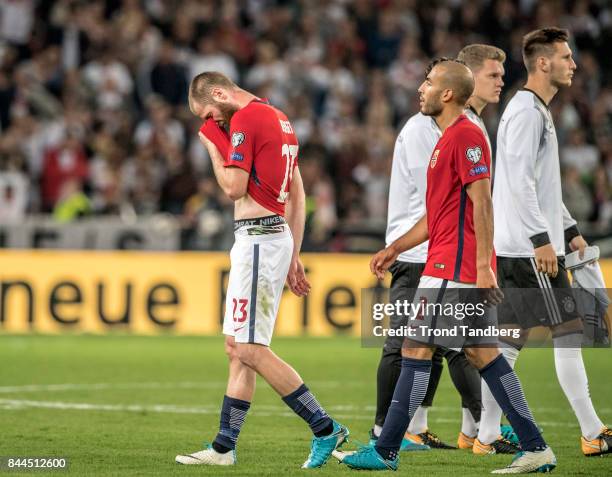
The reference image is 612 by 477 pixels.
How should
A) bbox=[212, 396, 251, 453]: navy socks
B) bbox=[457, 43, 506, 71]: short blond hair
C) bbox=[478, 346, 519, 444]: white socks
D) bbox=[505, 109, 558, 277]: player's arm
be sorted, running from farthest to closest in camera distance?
bbox=[457, 43, 506, 71]: short blond hair, bbox=[478, 346, 519, 444]: white socks, bbox=[505, 109, 558, 277]: player's arm, bbox=[212, 396, 251, 453]: navy socks

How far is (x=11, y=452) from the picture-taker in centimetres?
798

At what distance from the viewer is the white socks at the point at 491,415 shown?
8203 millimetres

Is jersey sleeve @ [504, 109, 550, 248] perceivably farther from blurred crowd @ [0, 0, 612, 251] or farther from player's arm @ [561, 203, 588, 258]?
blurred crowd @ [0, 0, 612, 251]

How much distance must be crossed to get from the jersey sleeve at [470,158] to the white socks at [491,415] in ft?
5.06

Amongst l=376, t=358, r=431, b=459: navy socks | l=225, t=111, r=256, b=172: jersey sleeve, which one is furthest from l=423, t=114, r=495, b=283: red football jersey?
l=225, t=111, r=256, b=172: jersey sleeve

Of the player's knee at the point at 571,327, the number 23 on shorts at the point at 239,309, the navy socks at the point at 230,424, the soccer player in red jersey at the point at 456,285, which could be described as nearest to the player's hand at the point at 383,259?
the soccer player in red jersey at the point at 456,285

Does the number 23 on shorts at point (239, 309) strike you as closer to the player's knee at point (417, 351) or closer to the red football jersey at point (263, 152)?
the red football jersey at point (263, 152)

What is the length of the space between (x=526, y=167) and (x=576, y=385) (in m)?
1.36

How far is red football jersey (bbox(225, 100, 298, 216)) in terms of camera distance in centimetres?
751

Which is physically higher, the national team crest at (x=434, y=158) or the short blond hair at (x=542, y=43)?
the short blond hair at (x=542, y=43)

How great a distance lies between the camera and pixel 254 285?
295 inches

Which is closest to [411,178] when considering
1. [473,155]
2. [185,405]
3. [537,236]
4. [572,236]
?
[537,236]

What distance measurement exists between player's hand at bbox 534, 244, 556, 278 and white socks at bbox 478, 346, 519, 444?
58 cm

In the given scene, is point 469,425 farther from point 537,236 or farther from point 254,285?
point 254,285
